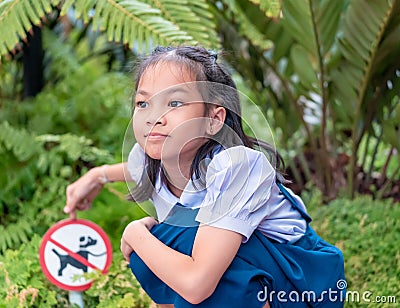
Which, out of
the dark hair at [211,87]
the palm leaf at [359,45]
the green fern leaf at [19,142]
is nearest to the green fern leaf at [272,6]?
the palm leaf at [359,45]

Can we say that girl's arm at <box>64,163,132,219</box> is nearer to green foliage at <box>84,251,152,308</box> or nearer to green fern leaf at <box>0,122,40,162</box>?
green foliage at <box>84,251,152,308</box>

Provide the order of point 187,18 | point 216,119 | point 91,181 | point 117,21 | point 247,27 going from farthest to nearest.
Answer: point 247,27 → point 187,18 → point 117,21 → point 91,181 → point 216,119

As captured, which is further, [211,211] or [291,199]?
→ [291,199]

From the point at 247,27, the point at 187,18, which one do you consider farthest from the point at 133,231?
the point at 247,27

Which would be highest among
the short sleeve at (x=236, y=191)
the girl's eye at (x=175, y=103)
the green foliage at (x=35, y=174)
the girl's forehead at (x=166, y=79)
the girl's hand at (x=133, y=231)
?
the girl's forehead at (x=166, y=79)

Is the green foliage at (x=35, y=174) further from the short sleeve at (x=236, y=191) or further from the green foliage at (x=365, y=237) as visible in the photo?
the short sleeve at (x=236, y=191)

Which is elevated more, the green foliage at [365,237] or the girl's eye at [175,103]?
the girl's eye at [175,103]

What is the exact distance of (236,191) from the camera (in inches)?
56.9

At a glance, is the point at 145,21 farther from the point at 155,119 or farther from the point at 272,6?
the point at 155,119

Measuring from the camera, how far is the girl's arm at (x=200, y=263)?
4.58ft

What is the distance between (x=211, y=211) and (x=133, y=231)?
0.23 meters

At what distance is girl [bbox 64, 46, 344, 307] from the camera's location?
4.69 ft

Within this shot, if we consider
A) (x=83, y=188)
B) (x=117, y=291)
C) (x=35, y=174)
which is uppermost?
(x=83, y=188)

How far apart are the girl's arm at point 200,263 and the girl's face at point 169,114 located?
0.19 meters
